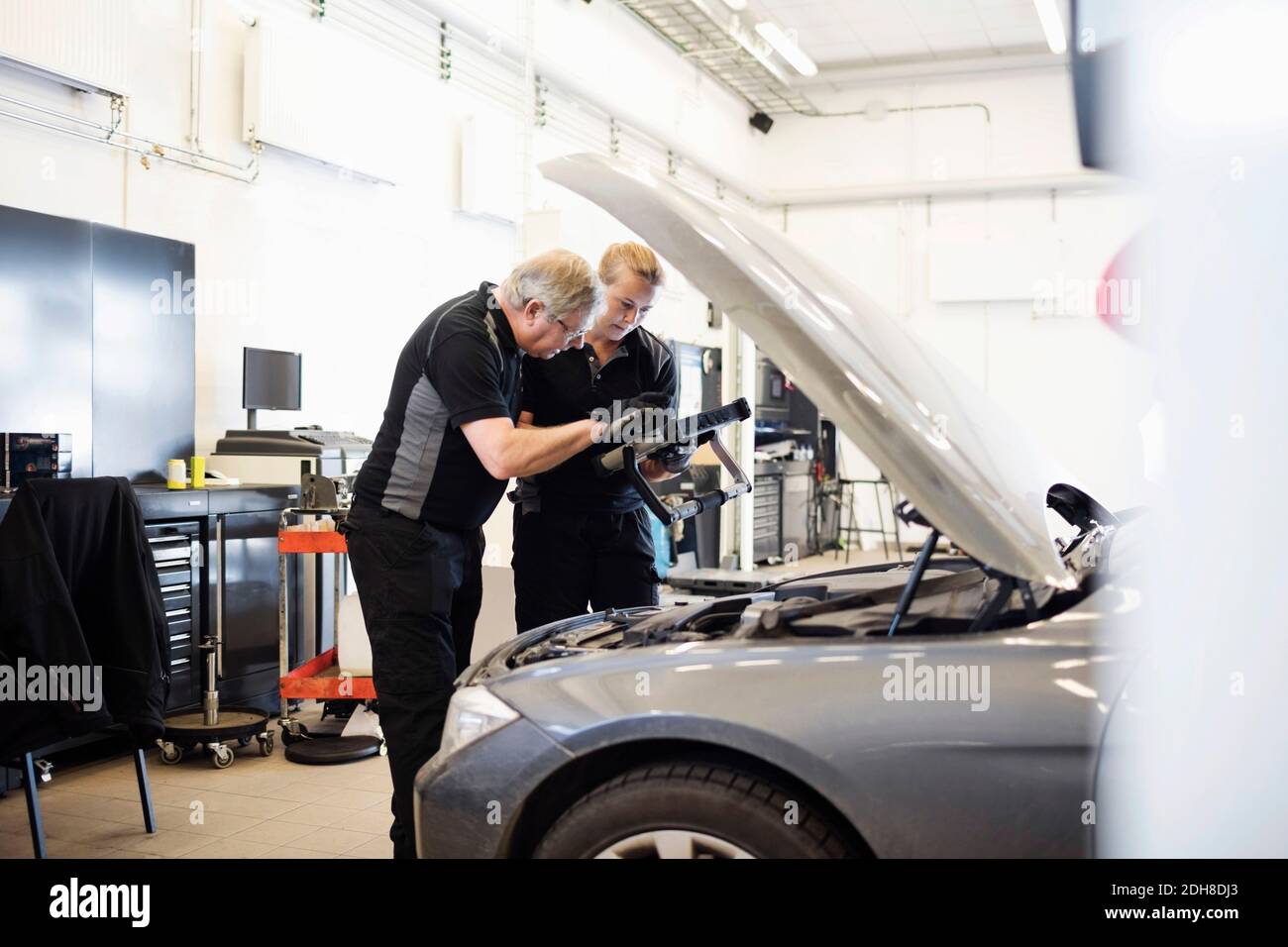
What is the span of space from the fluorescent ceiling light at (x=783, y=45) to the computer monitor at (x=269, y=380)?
5464 millimetres

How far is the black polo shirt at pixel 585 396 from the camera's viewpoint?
104 inches

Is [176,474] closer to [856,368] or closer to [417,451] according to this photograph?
[417,451]

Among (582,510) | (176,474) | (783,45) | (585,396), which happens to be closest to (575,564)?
(582,510)

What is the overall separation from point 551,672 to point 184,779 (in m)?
2.67

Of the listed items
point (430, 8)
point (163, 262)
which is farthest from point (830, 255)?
point (163, 262)

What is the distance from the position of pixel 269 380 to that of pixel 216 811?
7.63 ft

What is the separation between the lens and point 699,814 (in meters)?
1.46

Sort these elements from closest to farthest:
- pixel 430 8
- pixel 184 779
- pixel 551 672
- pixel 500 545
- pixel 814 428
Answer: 1. pixel 551 672
2. pixel 184 779
3. pixel 500 545
4. pixel 430 8
5. pixel 814 428

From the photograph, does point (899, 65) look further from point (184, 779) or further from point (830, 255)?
point (184, 779)

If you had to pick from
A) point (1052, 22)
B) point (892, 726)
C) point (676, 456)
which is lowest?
point (892, 726)

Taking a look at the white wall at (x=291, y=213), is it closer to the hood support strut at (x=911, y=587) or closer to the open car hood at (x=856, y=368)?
the open car hood at (x=856, y=368)

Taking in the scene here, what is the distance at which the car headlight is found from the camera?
1602 millimetres

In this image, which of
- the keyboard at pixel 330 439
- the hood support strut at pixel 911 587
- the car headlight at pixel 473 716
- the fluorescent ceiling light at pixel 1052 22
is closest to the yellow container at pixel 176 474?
the keyboard at pixel 330 439

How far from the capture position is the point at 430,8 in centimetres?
660
